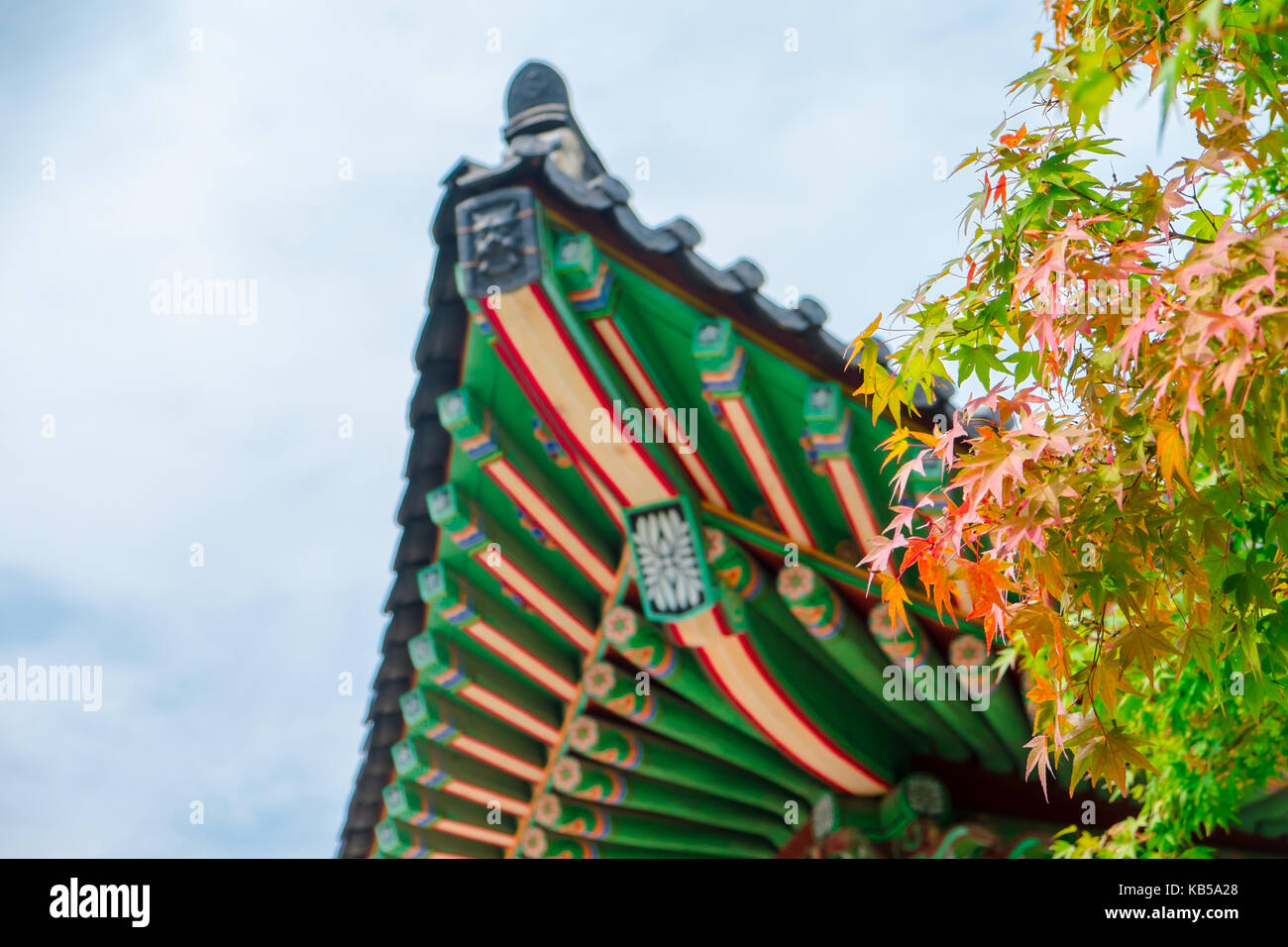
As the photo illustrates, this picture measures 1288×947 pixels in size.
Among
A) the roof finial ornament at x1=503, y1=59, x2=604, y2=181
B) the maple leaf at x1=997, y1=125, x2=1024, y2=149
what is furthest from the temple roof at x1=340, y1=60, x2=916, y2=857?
the maple leaf at x1=997, y1=125, x2=1024, y2=149

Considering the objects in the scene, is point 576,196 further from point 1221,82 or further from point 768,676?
point 1221,82

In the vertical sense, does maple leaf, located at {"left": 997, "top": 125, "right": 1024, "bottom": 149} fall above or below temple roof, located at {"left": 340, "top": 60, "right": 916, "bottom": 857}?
below

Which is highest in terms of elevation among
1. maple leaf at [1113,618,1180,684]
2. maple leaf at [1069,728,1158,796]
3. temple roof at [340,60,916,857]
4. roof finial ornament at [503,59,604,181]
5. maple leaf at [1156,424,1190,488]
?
roof finial ornament at [503,59,604,181]

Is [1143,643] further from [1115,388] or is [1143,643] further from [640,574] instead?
[640,574]

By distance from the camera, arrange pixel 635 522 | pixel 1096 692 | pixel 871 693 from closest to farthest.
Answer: pixel 1096 692
pixel 635 522
pixel 871 693

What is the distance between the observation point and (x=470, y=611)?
6.45 metres

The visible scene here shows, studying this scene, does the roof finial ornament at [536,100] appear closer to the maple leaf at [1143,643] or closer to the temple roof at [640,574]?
the temple roof at [640,574]

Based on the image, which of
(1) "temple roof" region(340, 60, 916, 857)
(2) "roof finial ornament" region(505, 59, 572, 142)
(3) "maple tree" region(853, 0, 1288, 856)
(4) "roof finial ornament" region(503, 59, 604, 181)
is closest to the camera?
(3) "maple tree" region(853, 0, 1288, 856)

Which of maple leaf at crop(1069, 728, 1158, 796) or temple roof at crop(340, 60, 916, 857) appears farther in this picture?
temple roof at crop(340, 60, 916, 857)

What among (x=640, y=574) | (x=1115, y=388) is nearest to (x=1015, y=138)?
(x=1115, y=388)

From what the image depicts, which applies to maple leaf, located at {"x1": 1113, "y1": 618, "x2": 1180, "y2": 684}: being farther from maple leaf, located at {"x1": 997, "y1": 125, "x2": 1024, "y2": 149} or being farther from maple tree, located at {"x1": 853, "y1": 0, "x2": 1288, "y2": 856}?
maple leaf, located at {"x1": 997, "y1": 125, "x2": 1024, "y2": 149}

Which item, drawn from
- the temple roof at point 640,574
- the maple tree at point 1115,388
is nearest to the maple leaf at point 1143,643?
the maple tree at point 1115,388
